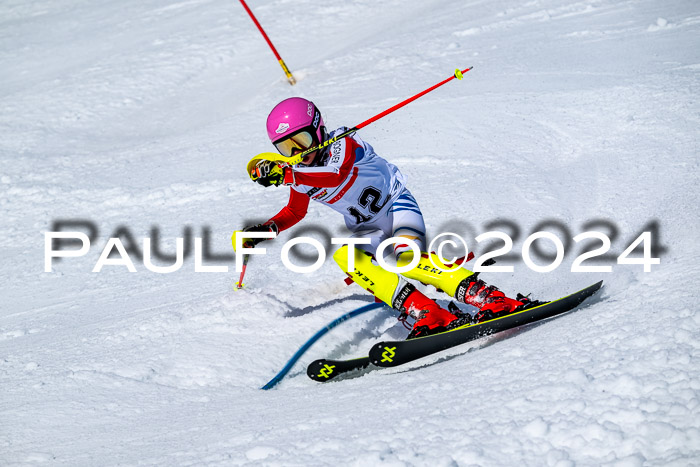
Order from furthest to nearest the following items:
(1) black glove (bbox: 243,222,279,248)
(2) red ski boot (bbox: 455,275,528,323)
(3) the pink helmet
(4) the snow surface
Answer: (1) black glove (bbox: 243,222,279,248)
(3) the pink helmet
(2) red ski boot (bbox: 455,275,528,323)
(4) the snow surface

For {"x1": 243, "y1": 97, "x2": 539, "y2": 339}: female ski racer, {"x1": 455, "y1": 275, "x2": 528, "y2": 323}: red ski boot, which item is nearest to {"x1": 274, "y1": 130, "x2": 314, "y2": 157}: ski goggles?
{"x1": 243, "y1": 97, "x2": 539, "y2": 339}: female ski racer

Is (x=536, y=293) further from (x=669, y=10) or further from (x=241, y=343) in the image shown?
(x=669, y=10)

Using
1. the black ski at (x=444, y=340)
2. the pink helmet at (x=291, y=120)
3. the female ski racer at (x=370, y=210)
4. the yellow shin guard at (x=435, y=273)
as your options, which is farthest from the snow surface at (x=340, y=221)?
the pink helmet at (x=291, y=120)

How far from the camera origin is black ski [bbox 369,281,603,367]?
3.81 meters

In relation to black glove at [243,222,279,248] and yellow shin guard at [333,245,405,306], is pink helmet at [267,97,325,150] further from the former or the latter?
yellow shin guard at [333,245,405,306]

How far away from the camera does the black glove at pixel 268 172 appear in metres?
4.07

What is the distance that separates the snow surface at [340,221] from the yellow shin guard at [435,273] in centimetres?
43

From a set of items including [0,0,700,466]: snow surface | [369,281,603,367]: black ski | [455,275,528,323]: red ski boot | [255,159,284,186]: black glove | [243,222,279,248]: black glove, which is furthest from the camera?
[243,222,279,248]: black glove

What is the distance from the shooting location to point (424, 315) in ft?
13.6

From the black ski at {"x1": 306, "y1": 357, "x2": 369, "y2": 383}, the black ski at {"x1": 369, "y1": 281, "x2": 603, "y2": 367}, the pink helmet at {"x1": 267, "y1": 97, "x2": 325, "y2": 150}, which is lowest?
the black ski at {"x1": 306, "y1": 357, "x2": 369, "y2": 383}

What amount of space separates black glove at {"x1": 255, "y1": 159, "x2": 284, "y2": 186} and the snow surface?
126 centimetres

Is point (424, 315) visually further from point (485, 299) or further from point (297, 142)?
point (297, 142)

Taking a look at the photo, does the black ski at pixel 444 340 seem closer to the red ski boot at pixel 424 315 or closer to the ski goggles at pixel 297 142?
the red ski boot at pixel 424 315

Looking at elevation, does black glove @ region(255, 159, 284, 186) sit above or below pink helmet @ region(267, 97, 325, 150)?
below
